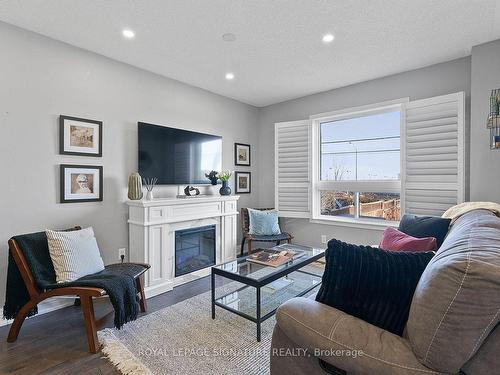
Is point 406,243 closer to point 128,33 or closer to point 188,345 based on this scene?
point 188,345

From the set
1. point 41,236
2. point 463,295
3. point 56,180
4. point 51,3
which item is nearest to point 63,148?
point 56,180

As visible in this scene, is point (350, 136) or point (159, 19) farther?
point (350, 136)

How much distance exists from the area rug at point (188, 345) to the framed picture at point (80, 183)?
132cm

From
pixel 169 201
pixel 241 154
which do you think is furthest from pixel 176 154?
pixel 241 154

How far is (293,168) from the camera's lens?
4406mm

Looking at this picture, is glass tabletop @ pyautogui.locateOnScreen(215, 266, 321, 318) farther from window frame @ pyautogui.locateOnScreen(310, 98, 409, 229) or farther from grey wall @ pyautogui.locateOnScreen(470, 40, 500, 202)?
grey wall @ pyautogui.locateOnScreen(470, 40, 500, 202)

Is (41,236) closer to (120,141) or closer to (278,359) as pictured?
(120,141)

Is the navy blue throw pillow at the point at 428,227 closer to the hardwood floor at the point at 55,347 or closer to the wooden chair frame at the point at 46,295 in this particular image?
the hardwood floor at the point at 55,347

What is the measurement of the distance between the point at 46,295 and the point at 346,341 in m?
2.15

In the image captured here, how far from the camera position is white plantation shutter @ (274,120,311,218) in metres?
4.29

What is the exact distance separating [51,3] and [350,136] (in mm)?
3662

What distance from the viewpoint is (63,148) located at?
2613 mm

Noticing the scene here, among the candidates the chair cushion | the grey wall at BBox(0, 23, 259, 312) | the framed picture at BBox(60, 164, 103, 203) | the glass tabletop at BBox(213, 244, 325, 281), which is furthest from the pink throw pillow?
the framed picture at BBox(60, 164, 103, 203)

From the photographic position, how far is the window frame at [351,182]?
3.43m
